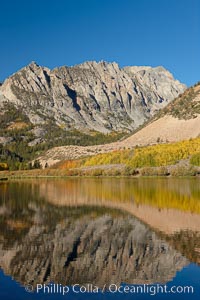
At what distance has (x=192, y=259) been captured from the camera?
3316 cm

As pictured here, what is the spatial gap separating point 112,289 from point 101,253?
9.07 m

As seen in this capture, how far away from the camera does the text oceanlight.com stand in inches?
1054

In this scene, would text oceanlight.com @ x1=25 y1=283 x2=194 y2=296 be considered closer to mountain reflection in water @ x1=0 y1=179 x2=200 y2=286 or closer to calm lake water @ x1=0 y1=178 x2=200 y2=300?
calm lake water @ x1=0 y1=178 x2=200 y2=300

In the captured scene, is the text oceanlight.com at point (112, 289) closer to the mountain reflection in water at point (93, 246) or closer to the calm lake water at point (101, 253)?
the calm lake water at point (101, 253)

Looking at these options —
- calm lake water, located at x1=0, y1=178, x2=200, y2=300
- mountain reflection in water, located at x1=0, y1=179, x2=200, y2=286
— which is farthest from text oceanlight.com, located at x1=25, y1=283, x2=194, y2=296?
mountain reflection in water, located at x1=0, y1=179, x2=200, y2=286

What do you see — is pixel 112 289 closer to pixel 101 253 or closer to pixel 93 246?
pixel 101 253

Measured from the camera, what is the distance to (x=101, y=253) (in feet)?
120

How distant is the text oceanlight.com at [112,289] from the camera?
26.8 meters

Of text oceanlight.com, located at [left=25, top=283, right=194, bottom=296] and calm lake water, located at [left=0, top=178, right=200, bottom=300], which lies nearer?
text oceanlight.com, located at [left=25, top=283, right=194, bottom=296]

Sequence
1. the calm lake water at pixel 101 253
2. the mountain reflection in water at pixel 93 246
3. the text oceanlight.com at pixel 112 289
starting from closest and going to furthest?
the text oceanlight.com at pixel 112 289, the calm lake water at pixel 101 253, the mountain reflection in water at pixel 93 246

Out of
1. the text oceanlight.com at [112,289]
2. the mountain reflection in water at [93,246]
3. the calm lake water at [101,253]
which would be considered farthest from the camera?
the mountain reflection in water at [93,246]

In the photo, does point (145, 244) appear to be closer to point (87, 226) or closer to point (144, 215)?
point (87, 226)

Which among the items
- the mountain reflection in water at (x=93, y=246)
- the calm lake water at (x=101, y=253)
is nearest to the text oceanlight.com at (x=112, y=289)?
the calm lake water at (x=101, y=253)

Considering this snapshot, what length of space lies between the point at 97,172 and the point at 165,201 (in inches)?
4307
